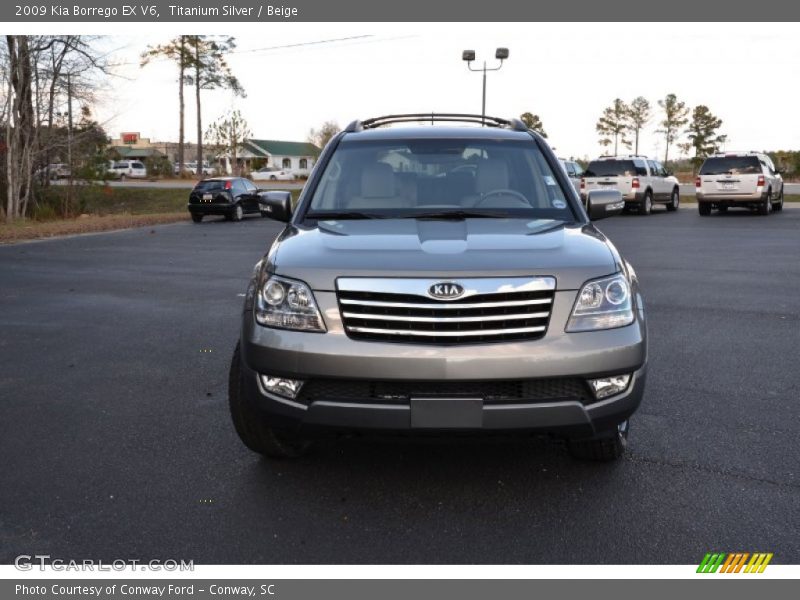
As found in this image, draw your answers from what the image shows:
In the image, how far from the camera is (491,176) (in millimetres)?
4793

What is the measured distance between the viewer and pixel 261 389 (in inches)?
137

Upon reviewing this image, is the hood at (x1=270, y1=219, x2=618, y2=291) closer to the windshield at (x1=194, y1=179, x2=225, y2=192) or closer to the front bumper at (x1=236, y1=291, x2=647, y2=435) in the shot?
the front bumper at (x1=236, y1=291, x2=647, y2=435)

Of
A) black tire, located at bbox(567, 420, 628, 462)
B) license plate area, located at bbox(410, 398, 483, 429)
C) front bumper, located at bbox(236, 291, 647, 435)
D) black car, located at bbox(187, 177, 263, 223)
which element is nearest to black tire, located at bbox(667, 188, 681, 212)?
black car, located at bbox(187, 177, 263, 223)

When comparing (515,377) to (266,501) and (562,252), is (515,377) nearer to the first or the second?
(562,252)

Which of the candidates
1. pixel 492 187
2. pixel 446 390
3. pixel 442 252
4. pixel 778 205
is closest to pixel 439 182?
pixel 492 187

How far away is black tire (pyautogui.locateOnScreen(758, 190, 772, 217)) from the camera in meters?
24.4

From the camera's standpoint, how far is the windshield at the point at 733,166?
24.2 meters

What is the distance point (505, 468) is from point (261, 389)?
1363 millimetres

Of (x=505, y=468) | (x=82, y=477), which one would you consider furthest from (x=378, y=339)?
(x=82, y=477)

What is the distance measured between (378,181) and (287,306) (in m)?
1.57

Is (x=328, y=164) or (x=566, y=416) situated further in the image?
(x=328, y=164)

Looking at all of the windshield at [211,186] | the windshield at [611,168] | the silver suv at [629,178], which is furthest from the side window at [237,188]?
the windshield at [611,168]

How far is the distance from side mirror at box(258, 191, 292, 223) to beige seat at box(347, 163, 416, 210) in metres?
0.51

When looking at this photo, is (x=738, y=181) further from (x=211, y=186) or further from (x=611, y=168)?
(x=211, y=186)
